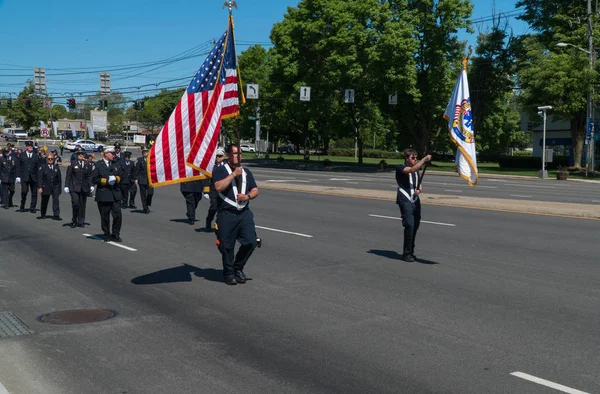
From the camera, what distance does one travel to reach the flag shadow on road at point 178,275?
31.9 ft

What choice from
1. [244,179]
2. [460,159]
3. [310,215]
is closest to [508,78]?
[310,215]

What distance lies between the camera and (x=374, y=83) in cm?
5247

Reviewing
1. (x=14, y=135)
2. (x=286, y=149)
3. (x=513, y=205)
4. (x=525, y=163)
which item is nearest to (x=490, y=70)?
(x=525, y=163)

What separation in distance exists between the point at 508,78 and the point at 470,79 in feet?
10.4

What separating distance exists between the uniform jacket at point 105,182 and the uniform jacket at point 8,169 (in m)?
8.60

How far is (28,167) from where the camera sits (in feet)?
66.6

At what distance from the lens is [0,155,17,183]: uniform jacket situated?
2061cm

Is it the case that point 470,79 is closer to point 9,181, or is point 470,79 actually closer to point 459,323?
point 9,181

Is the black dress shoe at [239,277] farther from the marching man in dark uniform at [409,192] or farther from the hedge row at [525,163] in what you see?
the hedge row at [525,163]

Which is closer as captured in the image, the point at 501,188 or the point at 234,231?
the point at 234,231

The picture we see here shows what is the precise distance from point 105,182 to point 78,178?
3305mm

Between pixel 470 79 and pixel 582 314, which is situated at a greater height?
pixel 470 79

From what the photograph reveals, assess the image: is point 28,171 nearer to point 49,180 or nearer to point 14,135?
point 49,180

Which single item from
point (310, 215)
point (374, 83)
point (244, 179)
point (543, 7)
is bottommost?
point (310, 215)
